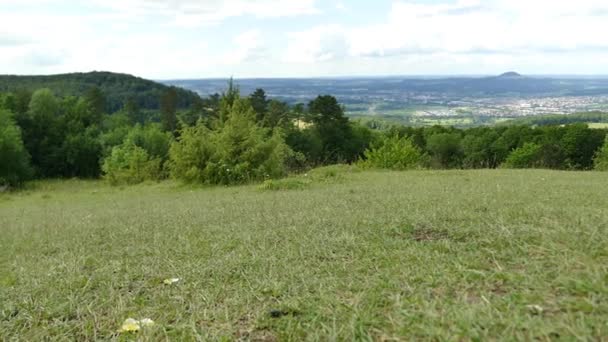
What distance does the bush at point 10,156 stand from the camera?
114 ft

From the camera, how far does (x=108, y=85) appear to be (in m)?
98.6

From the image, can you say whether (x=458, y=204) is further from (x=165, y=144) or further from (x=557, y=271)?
(x=165, y=144)

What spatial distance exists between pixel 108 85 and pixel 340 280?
4129 inches

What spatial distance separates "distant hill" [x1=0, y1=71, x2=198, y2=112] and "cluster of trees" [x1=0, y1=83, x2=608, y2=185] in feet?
78.6

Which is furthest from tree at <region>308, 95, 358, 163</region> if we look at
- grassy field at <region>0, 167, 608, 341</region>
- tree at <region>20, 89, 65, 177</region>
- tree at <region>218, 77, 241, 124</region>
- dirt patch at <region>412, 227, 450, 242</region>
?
dirt patch at <region>412, 227, 450, 242</region>

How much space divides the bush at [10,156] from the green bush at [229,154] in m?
22.2

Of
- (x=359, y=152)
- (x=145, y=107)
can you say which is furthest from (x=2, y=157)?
(x=145, y=107)

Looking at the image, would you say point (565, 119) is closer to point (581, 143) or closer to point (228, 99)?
point (581, 143)

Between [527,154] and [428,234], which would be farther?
[527,154]

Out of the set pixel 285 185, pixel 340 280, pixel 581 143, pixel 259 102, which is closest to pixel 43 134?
pixel 259 102

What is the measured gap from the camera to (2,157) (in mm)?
35062

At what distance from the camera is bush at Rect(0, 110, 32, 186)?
34812 millimetres

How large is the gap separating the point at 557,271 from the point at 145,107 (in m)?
93.9

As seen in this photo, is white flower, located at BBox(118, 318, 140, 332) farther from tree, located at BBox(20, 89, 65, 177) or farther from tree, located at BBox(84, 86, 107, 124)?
tree, located at BBox(84, 86, 107, 124)
